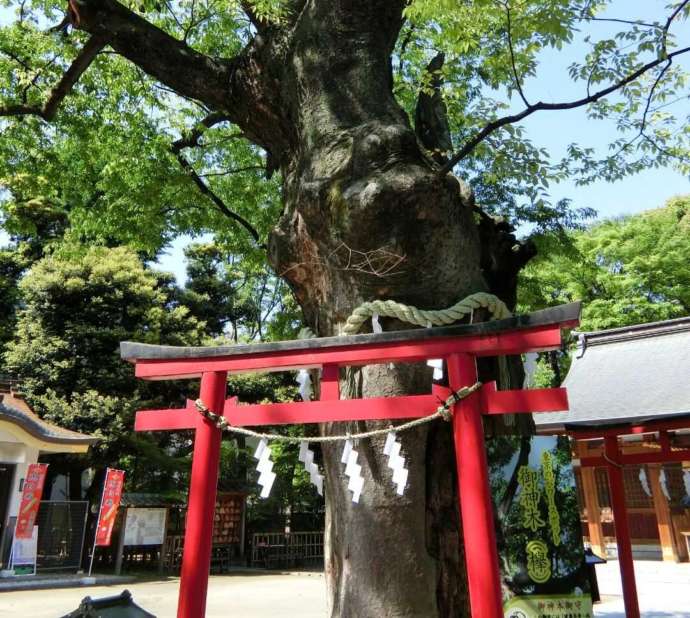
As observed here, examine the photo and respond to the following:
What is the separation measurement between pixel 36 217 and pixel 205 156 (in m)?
13.7

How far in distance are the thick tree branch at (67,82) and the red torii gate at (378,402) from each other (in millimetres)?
3971

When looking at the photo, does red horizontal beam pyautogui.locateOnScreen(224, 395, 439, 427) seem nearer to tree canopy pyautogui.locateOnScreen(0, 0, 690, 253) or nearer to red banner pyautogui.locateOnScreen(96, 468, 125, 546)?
tree canopy pyautogui.locateOnScreen(0, 0, 690, 253)

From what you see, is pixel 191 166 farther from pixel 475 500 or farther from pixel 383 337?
pixel 475 500

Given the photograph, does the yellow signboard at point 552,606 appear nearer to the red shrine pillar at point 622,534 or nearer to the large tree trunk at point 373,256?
the large tree trunk at point 373,256

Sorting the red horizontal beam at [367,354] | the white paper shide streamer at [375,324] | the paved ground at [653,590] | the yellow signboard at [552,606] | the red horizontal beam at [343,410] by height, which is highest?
the white paper shide streamer at [375,324]

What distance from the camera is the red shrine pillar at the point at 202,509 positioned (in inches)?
111

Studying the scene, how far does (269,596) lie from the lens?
10.9 meters

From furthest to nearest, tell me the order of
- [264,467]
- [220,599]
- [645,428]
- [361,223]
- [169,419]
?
[220,599] → [645,428] → [361,223] → [169,419] → [264,467]

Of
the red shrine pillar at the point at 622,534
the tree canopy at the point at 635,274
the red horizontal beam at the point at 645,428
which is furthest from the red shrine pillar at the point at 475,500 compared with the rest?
the tree canopy at the point at 635,274

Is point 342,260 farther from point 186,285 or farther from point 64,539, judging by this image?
point 186,285

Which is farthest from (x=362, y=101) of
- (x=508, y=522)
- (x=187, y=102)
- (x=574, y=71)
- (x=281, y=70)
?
(x=187, y=102)

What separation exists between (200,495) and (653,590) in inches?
410

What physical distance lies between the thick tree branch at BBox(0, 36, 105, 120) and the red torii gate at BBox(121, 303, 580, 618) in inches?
156

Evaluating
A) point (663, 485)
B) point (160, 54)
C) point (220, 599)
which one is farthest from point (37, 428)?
point (663, 485)
